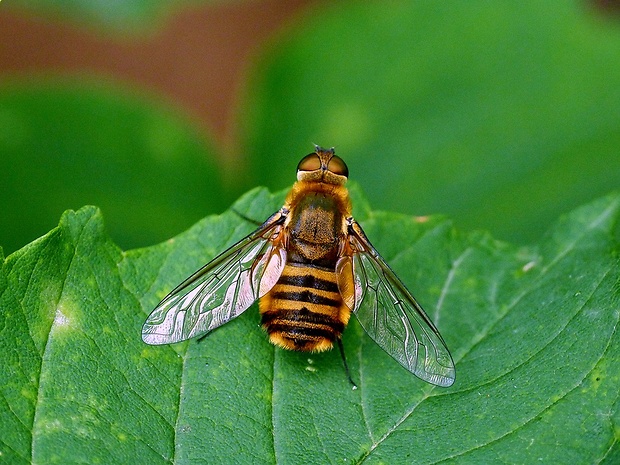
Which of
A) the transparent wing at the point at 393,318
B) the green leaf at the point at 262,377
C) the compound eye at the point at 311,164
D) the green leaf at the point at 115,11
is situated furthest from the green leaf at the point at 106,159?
the transparent wing at the point at 393,318

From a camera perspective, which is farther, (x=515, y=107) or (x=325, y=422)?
(x=515, y=107)

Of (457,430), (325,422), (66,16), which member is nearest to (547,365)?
(457,430)

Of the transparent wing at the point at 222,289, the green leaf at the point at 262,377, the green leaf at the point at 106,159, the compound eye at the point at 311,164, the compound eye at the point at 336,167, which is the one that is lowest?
the green leaf at the point at 262,377

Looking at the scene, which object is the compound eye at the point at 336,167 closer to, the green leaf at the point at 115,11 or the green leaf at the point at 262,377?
the green leaf at the point at 262,377

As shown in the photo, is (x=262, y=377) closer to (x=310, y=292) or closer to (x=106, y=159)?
(x=310, y=292)

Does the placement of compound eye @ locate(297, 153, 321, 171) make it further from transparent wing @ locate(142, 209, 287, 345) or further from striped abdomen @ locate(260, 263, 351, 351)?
striped abdomen @ locate(260, 263, 351, 351)

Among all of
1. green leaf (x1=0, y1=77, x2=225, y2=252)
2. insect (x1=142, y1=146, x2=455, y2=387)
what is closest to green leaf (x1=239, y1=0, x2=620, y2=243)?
green leaf (x1=0, y1=77, x2=225, y2=252)

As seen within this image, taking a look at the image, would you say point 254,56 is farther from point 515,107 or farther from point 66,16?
point 515,107
